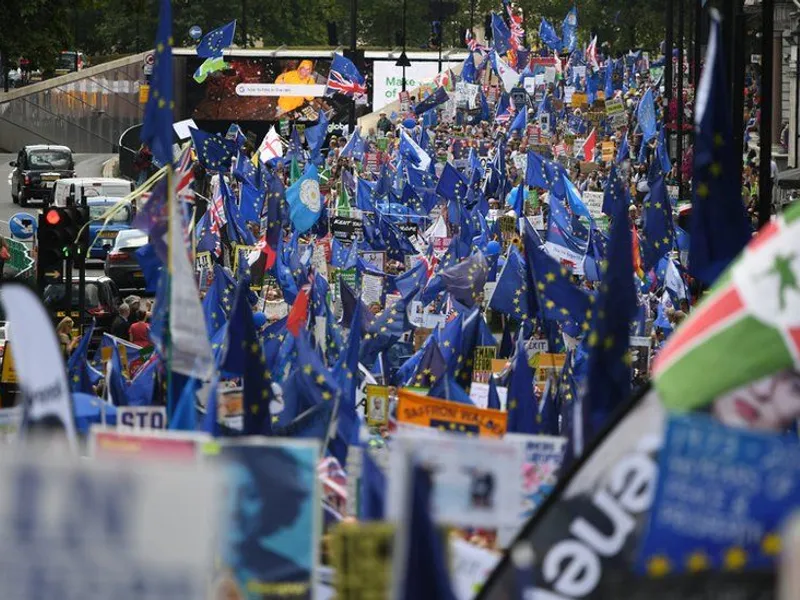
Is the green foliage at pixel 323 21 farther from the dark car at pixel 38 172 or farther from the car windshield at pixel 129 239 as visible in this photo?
the car windshield at pixel 129 239

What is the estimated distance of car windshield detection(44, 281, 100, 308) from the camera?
2578 cm

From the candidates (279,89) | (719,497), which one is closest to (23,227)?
(719,497)

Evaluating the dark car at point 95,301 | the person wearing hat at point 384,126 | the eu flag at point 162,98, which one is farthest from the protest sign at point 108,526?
the person wearing hat at point 384,126

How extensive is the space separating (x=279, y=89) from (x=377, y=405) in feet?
192

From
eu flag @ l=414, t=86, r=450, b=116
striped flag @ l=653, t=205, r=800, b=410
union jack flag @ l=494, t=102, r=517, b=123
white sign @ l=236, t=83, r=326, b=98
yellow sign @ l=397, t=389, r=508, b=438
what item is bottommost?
yellow sign @ l=397, t=389, r=508, b=438

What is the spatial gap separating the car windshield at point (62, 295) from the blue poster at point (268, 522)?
18.9 m

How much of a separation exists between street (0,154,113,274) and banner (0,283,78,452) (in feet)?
105

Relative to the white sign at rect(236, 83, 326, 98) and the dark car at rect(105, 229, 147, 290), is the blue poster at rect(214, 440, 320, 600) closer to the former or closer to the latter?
the dark car at rect(105, 229, 147, 290)

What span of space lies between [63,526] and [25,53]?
780 inches

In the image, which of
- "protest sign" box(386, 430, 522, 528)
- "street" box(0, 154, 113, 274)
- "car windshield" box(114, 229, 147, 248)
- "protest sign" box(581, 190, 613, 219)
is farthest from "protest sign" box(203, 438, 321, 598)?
"street" box(0, 154, 113, 274)

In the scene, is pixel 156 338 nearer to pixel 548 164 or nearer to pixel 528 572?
pixel 528 572

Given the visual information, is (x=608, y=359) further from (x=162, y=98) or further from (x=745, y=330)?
(x=162, y=98)

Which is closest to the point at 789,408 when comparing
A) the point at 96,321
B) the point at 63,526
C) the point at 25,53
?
the point at 63,526

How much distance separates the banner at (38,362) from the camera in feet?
20.3
